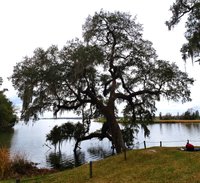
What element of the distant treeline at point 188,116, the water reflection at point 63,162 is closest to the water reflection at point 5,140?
the water reflection at point 63,162

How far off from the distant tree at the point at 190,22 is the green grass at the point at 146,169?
224 inches

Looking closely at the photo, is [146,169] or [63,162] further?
[63,162]

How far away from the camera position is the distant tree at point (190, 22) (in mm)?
15366

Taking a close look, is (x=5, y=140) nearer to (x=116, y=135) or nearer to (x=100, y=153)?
(x=100, y=153)

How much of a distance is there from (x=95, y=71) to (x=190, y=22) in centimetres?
998

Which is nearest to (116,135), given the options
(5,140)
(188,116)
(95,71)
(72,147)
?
(95,71)

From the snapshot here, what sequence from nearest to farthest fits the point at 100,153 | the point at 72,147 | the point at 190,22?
the point at 190,22 < the point at 100,153 < the point at 72,147

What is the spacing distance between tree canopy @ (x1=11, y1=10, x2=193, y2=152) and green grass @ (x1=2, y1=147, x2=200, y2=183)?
7410mm

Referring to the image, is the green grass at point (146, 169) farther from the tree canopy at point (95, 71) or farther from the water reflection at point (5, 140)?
the water reflection at point (5, 140)

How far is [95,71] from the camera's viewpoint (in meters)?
24.2

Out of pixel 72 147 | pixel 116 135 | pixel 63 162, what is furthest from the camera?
pixel 72 147

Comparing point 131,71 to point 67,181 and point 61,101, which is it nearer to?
point 61,101

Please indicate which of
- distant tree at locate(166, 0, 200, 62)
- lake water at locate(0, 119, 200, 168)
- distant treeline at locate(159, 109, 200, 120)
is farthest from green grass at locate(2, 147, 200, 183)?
distant treeline at locate(159, 109, 200, 120)

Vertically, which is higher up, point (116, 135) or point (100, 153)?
point (116, 135)
